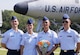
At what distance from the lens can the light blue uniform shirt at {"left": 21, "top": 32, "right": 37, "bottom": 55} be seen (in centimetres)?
850

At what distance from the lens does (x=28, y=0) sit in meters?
18.1

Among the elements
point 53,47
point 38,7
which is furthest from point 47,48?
point 38,7

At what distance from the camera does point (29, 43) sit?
8500 mm

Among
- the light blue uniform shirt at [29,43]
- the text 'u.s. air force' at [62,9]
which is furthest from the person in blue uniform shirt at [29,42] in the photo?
the text 'u.s. air force' at [62,9]

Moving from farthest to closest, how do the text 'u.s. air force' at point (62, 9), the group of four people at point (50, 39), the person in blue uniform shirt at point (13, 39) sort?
the text 'u.s. air force' at point (62, 9)
the person in blue uniform shirt at point (13, 39)
the group of four people at point (50, 39)

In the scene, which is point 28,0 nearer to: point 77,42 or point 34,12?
point 34,12

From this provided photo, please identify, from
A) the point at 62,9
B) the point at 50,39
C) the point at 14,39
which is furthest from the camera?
the point at 62,9

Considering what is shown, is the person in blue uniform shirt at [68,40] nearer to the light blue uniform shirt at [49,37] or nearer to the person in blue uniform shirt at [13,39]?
the light blue uniform shirt at [49,37]

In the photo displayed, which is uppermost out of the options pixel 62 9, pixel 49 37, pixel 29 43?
pixel 49 37

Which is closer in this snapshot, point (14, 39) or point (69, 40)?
point (69, 40)

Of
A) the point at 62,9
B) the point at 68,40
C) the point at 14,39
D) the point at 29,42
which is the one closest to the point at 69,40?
the point at 68,40

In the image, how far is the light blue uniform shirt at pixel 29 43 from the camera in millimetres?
8500

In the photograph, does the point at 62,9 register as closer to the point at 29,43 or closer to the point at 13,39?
the point at 13,39

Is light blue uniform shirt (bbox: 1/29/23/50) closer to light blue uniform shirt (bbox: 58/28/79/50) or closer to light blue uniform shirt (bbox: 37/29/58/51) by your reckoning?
light blue uniform shirt (bbox: 37/29/58/51)
